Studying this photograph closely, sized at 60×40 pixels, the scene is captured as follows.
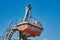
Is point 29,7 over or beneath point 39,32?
over

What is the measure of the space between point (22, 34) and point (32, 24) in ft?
18.5

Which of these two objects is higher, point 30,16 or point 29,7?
point 29,7

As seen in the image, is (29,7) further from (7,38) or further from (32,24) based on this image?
(7,38)

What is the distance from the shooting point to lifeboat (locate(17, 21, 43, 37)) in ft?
143

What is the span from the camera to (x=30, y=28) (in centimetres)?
4353

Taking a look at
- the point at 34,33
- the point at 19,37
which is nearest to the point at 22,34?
the point at 19,37

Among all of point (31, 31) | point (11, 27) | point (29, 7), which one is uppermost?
point (29, 7)

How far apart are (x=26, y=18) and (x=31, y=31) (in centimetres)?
370

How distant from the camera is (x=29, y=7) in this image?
4766 cm

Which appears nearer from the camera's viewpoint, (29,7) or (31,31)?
(31,31)

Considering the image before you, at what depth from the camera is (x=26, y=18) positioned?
4600cm

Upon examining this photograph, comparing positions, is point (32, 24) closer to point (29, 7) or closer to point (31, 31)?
point (31, 31)

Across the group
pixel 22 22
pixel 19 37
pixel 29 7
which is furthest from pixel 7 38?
pixel 29 7

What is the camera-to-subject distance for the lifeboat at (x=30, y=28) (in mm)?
43594
